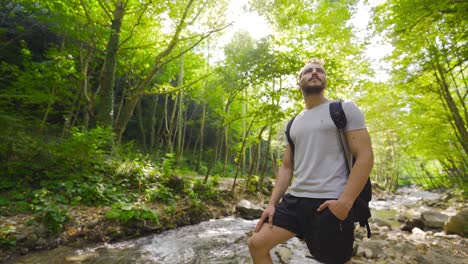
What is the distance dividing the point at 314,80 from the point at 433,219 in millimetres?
10022

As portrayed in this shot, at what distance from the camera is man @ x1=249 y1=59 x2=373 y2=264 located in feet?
5.97

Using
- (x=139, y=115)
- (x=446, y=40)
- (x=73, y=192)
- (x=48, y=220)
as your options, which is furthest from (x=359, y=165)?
(x=139, y=115)

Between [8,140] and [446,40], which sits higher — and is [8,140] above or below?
below

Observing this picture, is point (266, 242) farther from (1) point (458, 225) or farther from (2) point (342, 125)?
(1) point (458, 225)

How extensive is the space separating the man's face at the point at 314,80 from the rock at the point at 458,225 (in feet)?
27.6

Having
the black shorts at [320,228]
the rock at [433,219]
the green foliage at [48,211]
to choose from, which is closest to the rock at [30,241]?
the green foliage at [48,211]

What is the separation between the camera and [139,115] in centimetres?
2419

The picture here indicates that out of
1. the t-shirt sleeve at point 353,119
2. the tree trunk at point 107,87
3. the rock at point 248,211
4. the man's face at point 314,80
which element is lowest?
the rock at point 248,211

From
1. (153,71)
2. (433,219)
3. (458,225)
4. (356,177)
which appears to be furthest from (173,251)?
(433,219)

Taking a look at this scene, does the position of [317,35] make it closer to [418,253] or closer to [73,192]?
[418,253]

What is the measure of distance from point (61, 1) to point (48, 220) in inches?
307

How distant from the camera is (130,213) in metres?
6.16

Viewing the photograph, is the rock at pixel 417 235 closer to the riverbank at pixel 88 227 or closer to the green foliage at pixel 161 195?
the riverbank at pixel 88 227

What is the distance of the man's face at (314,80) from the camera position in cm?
224
